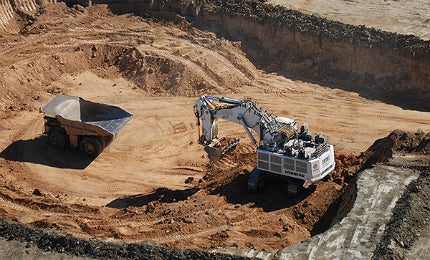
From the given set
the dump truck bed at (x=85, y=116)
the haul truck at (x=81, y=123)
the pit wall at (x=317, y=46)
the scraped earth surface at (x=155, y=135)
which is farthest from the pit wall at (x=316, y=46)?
the haul truck at (x=81, y=123)

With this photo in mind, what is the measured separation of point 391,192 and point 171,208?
6.90 meters

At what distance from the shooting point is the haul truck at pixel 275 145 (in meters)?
20.0

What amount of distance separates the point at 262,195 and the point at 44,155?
9.11 m

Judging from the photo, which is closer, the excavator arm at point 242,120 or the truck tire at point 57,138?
the excavator arm at point 242,120

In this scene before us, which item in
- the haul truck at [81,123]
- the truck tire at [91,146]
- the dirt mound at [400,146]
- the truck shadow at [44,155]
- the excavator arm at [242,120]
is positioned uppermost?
the excavator arm at [242,120]

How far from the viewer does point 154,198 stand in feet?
72.2

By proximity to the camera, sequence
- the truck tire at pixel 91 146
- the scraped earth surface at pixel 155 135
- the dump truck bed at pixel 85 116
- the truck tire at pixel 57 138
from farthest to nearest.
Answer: the truck tire at pixel 57 138 → the truck tire at pixel 91 146 → the dump truck bed at pixel 85 116 → the scraped earth surface at pixel 155 135

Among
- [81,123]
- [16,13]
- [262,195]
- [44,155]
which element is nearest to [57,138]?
[44,155]

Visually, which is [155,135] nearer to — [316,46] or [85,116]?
[85,116]

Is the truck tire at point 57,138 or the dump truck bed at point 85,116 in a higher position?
the dump truck bed at point 85,116

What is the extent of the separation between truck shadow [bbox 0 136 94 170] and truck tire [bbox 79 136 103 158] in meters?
0.25

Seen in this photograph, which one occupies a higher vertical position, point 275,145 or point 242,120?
point 242,120

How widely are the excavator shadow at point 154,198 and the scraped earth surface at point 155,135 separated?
49 mm

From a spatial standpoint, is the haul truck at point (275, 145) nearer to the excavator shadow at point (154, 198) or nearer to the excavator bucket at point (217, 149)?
the excavator bucket at point (217, 149)
